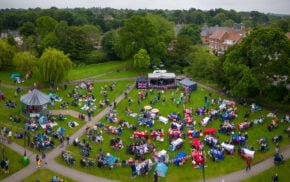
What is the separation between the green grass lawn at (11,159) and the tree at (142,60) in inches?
1164

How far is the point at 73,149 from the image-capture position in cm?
3080

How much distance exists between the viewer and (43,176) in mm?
26188

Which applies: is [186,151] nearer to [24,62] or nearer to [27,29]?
[24,62]

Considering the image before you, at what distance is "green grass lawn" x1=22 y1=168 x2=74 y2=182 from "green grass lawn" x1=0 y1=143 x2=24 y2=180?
5.62 feet

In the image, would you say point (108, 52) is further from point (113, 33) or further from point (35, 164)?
point (35, 164)

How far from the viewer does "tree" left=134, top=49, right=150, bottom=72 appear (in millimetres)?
55884

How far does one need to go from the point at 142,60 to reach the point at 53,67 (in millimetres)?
15121

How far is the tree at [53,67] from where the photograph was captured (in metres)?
47.8

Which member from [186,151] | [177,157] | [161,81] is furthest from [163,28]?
[177,157]

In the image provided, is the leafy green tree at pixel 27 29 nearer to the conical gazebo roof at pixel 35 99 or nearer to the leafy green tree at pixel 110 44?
the leafy green tree at pixel 110 44

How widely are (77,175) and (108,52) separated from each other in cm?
4810

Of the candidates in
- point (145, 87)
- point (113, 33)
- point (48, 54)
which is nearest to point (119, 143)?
point (145, 87)

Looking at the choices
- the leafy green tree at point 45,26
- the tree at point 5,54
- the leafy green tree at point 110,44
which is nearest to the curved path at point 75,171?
the tree at point 5,54

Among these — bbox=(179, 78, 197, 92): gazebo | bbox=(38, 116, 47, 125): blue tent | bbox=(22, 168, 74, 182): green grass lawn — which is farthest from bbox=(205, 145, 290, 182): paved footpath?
bbox=(179, 78, 197, 92): gazebo
